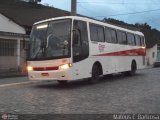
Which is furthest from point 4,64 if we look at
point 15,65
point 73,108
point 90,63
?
point 73,108

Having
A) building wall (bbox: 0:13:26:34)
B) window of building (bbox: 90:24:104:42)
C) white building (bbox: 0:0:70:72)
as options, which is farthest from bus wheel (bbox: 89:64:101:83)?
building wall (bbox: 0:13:26:34)

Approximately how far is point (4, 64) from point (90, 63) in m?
20.9

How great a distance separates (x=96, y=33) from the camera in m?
21.4

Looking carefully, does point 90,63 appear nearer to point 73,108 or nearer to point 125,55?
point 125,55

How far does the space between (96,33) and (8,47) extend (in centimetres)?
2048

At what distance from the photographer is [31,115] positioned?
1127 cm

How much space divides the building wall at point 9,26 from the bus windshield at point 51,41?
22612 millimetres

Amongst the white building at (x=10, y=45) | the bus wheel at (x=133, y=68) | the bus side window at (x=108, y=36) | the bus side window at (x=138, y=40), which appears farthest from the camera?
the white building at (x=10, y=45)

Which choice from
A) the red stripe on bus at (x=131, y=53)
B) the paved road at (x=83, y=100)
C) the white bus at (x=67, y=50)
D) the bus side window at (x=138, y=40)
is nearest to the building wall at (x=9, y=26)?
the bus side window at (x=138, y=40)

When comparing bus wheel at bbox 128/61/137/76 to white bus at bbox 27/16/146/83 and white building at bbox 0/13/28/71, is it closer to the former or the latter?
white bus at bbox 27/16/146/83

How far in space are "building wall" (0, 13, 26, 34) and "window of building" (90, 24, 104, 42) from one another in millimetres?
20641

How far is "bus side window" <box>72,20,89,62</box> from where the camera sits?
1861 centimetres

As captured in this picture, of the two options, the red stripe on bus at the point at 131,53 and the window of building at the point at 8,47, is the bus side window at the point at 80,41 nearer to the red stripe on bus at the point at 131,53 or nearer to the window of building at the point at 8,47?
the red stripe on bus at the point at 131,53

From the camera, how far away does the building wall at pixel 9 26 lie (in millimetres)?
41469
